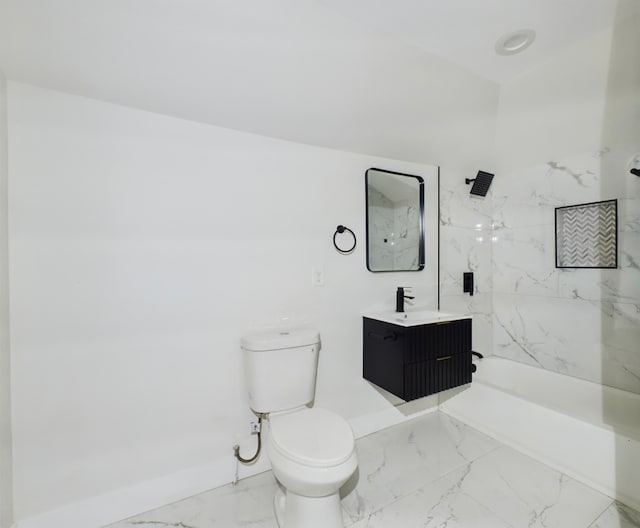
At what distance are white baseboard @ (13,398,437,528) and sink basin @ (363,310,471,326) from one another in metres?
1.11

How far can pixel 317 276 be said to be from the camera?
2.03 metres

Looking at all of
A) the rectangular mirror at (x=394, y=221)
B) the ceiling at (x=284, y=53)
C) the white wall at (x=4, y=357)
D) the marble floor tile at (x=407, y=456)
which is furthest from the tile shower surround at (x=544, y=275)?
the white wall at (x=4, y=357)

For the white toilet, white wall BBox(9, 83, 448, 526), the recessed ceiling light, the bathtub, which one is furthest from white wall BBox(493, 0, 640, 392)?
the white toilet

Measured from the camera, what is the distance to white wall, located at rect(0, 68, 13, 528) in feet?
4.17

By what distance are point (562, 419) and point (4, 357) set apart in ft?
9.02

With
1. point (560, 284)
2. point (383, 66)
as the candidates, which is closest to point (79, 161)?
point (383, 66)

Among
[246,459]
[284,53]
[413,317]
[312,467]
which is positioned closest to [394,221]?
[413,317]

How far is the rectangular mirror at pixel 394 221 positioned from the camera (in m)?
2.25

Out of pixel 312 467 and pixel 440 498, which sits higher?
pixel 312 467

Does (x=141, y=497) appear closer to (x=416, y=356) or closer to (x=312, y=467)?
(x=312, y=467)

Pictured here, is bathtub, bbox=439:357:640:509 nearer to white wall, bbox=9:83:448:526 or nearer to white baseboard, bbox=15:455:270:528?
white wall, bbox=9:83:448:526

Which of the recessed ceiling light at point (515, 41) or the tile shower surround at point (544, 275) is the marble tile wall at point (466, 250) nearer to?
the tile shower surround at point (544, 275)

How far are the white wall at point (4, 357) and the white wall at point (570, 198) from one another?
2.75m

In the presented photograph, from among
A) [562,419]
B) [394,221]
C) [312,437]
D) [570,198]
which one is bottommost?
[562,419]
